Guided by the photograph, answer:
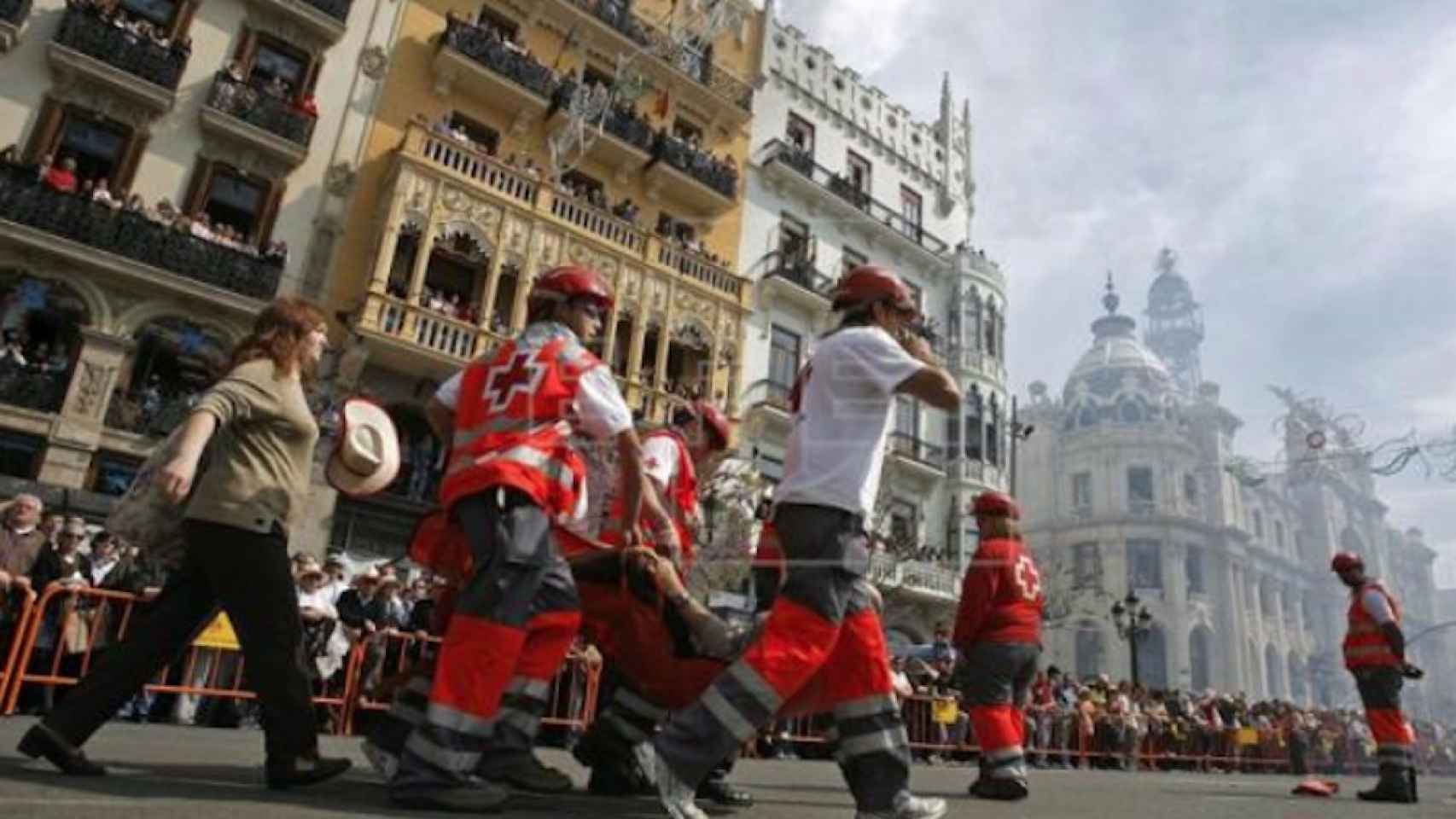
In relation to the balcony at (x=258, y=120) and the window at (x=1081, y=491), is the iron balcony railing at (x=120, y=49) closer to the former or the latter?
the balcony at (x=258, y=120)

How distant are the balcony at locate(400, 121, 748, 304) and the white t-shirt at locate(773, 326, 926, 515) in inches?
597

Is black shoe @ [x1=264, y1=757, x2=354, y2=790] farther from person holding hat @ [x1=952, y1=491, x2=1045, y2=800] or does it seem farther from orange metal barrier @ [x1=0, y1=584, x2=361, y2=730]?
orange metal barrier @ [x1=0, y1=584, x2=361, y2=730]

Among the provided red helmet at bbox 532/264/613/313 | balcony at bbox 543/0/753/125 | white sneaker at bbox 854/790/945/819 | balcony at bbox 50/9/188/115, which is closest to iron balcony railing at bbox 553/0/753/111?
balcony at bbox 543/0/753/125

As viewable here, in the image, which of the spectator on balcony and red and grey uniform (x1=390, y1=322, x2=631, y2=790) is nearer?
red and grey uniform (x1=390, y1=322, x2=631, y2=790)

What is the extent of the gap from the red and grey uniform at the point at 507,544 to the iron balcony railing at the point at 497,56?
17.2 meters

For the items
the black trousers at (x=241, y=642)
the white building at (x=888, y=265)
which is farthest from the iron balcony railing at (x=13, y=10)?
the black trousers at (x=241, y=642)

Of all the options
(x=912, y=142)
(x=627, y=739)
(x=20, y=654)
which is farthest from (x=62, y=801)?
(x=912, y=142)

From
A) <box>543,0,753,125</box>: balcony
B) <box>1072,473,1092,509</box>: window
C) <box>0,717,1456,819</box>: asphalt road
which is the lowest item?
<box>0,717,1456,819</box>: asphalt road

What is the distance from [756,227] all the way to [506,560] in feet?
70.5

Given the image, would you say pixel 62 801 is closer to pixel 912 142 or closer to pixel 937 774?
pixel 937 774

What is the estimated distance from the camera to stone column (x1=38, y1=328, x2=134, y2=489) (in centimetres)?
1314

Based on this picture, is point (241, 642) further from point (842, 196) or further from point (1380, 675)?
point (842, 196)

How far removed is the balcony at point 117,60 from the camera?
14.6 metres

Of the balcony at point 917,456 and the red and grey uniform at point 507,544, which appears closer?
the red and grey uniform at point 507,544
